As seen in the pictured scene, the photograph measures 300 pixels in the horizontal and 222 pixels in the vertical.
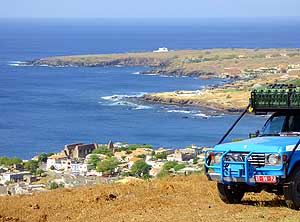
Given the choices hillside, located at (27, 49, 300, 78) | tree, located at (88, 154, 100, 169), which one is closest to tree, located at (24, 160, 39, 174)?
tree, located at (88, 154, 100, 169)

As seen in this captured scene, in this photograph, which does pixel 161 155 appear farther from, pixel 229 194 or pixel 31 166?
pixel 229 194

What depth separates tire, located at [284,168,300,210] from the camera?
9.71 meters

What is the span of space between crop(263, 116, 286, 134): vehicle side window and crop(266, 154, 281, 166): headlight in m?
1.08

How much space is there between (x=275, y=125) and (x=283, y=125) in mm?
137

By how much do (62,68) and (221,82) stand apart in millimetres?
39407

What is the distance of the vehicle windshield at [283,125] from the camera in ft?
34.8

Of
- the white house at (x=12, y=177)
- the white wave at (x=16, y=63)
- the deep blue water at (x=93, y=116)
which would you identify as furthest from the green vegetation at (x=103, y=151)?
the white wave at (x=16, y=63)

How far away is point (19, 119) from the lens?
2886 inches

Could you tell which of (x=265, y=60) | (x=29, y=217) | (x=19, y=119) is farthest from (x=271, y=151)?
(x=265, y=60)

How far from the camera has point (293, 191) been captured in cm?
971

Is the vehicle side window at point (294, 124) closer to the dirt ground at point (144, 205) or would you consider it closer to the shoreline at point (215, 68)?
the dirt ground at point (144, 205)

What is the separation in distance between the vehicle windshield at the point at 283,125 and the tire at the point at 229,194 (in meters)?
0.95

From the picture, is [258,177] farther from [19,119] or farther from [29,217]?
[19,119]

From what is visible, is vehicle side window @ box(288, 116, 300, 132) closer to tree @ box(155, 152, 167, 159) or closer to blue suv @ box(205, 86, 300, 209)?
blue suv @ box(205, 86, 300, 209)
